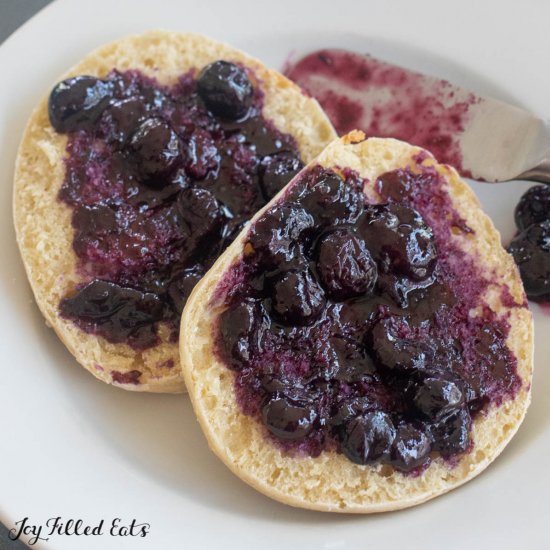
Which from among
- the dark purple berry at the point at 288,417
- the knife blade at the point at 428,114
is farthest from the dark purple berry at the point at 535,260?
the dark purple berry at the point at 288,417

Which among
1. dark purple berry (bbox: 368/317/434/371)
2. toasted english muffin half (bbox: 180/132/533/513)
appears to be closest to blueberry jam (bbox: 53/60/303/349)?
toasted english muffin half (bbox: 180/132/533/513)

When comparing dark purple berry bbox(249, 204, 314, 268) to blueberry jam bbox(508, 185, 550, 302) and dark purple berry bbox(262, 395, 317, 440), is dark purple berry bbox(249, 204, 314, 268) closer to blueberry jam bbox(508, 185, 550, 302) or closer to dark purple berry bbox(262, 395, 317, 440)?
dark purple berry bbox(262, 395, 317, 440)

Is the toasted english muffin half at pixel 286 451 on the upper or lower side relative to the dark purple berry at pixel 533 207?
lower

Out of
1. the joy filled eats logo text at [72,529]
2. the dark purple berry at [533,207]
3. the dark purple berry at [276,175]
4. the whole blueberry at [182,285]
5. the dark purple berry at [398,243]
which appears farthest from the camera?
the dark purple berry at [533,207]

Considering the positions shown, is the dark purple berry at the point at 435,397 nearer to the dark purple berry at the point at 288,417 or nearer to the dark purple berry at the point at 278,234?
the dark purple berry at the point at 288,417

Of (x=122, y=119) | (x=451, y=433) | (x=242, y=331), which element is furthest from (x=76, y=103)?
(x=451, y=433)

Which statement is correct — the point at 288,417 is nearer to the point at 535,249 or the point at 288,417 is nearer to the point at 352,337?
the point at 352,337

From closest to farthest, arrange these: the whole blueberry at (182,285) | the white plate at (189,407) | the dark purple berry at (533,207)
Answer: the white plate at (189,407)
the whole blueberry at (182,285)
the dark purple berry at (533,207)
